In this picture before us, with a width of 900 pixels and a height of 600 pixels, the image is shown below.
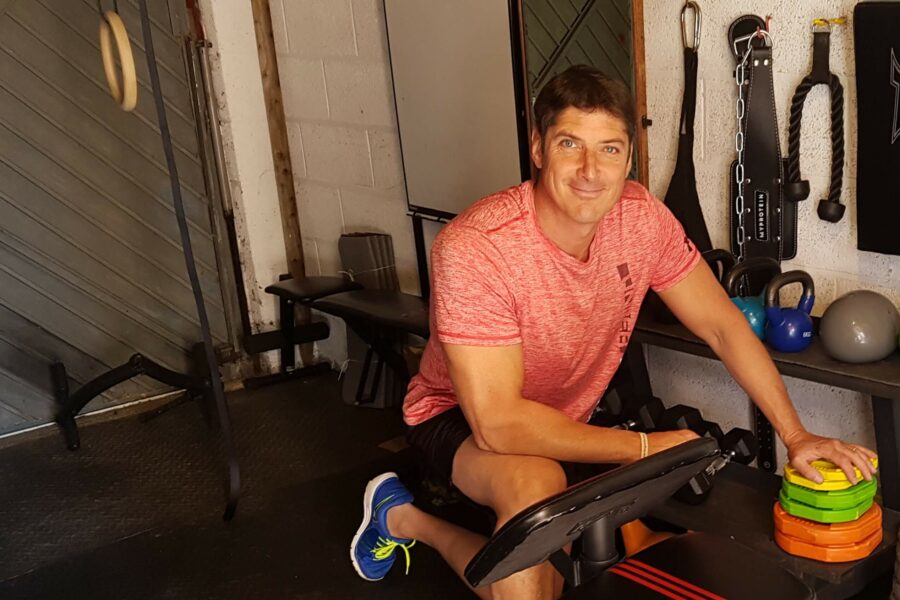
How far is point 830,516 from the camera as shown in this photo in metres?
1.80

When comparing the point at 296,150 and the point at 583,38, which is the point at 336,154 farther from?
the point at 583,38

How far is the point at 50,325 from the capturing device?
3.59m

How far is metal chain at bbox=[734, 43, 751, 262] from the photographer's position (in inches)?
89.8

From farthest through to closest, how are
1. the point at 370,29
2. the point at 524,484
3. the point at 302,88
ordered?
the point at 302,88 → the point at 370,29 → the point at 524,484

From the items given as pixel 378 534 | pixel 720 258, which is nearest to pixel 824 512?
pixel 720 258

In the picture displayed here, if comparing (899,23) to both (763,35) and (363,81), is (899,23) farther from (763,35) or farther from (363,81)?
(363,81)

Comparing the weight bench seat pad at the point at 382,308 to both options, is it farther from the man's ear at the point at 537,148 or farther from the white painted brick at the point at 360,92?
the man's ear at the point at 537,148

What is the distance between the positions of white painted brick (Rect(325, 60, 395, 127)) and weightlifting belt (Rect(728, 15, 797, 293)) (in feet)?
4.24

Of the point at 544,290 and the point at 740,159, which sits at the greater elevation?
the point at 740,159

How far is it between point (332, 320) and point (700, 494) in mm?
2046

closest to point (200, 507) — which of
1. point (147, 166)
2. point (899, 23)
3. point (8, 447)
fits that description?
point (8, 447)

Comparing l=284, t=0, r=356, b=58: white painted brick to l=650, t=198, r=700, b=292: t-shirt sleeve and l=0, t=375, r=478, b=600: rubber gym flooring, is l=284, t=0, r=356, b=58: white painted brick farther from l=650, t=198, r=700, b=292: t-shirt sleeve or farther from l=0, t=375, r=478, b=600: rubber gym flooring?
l=650, t=198, r=700, b=292: t-shirt sleeve

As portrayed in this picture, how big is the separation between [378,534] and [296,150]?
179cm

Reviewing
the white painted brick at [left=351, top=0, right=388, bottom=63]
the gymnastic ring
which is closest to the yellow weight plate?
the gymnastic ring
